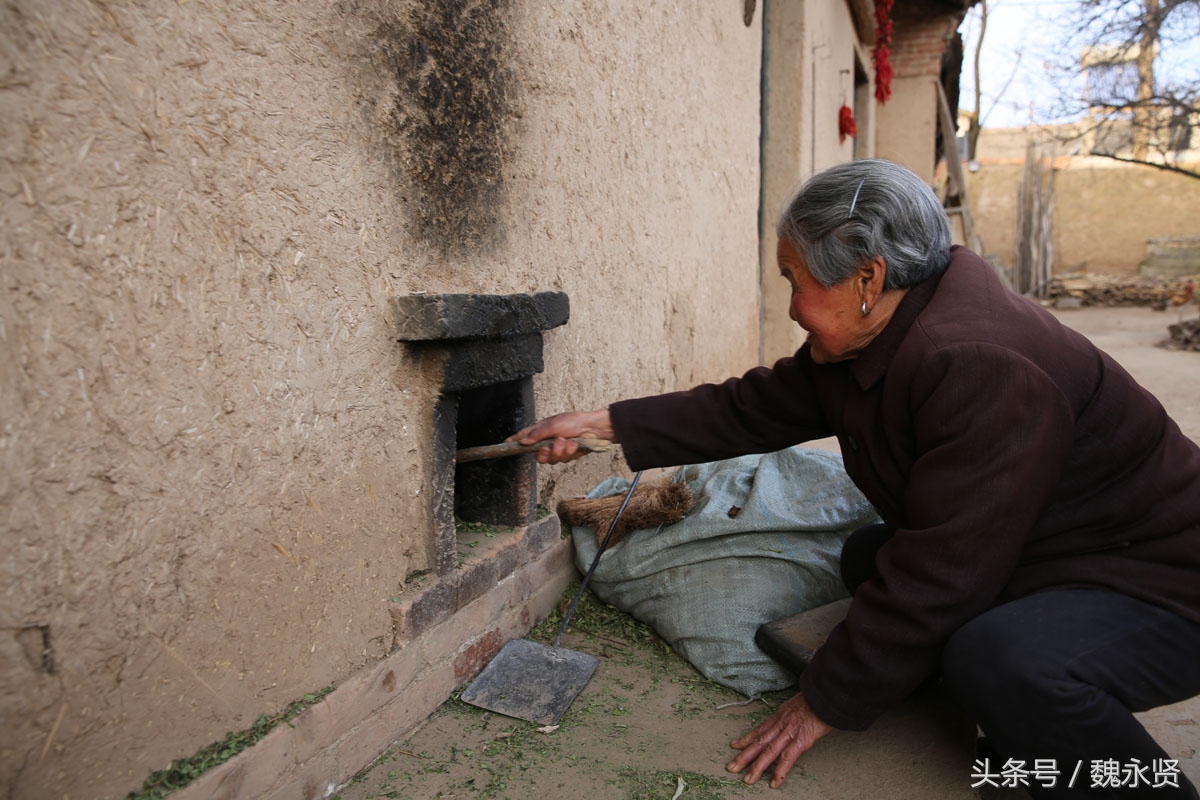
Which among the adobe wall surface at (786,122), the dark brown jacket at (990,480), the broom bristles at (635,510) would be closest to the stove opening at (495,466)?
the broom bristles at (635,510)

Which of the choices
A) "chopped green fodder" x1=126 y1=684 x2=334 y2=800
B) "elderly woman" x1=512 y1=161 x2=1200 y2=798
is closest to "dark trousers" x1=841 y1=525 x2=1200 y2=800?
"elderly woman" x1=512 y1=161 x2=1200 y2=798

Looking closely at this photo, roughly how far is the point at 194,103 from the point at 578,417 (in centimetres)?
119

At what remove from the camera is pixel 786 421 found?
7.14 feet

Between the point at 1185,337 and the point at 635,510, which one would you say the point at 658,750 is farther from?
the point at 1185,337

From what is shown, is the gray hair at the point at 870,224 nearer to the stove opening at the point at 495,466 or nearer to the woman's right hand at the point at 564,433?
the woman's right hand at the point at 564,433

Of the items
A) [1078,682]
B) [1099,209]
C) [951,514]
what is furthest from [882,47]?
[1099,209]

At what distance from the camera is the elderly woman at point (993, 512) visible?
4.90 feet

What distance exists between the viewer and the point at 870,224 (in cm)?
162

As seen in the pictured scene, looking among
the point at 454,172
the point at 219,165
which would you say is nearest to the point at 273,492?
the point at 219,165

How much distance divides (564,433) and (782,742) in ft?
2.93

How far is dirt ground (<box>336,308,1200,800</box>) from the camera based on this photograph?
1.74 meters

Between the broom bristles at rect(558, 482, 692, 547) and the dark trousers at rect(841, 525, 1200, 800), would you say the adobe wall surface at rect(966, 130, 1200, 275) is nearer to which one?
the broom bristles at rect(558, 482, 692, 547)

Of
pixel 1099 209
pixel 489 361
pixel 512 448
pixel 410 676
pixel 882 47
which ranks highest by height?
pixel 882 47

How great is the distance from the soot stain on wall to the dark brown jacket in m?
0.99
